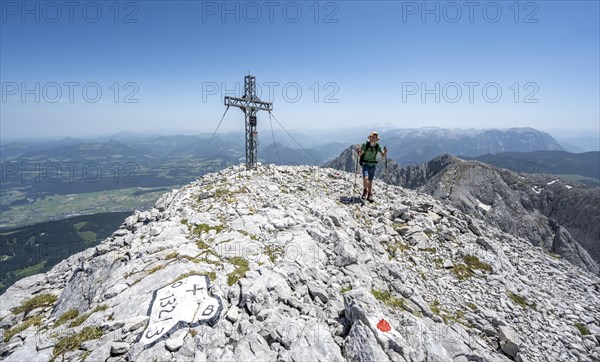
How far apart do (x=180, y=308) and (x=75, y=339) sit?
2.84 metres

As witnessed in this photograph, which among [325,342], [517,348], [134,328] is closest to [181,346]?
[134,328]

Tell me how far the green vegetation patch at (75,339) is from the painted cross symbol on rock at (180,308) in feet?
4.64

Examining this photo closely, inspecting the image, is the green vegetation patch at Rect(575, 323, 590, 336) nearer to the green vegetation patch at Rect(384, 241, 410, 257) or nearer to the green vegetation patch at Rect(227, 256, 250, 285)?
the green vegetation patch at Rect(384, 241, 410, 257)

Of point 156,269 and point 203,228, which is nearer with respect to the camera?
point 156,269

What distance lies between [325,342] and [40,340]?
8406 mm

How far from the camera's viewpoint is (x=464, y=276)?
1295 centimetres

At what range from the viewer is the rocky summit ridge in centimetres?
724

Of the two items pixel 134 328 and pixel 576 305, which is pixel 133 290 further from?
pixel 576 305

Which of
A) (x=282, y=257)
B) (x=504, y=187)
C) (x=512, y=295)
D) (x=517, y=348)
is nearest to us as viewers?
(x=517, y=348)

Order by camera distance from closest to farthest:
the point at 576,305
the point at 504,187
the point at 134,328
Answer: the point at 134,328
the point at 576,305
the point at 504,187

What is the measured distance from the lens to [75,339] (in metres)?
7.60

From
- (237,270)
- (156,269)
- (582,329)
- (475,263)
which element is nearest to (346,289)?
(237,270)

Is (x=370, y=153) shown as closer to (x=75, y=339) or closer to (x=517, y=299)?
(x=517, y=299)

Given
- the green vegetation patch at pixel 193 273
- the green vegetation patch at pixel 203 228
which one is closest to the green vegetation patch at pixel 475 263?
the green vegetation patch at pixel 193 273
